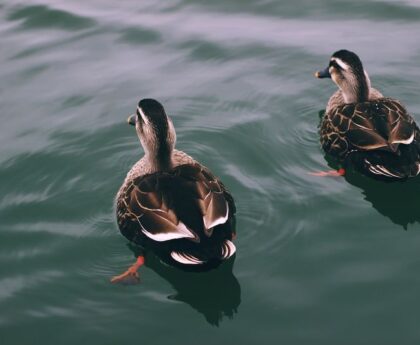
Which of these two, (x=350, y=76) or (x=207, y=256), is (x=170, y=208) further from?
(x=350, y=76)

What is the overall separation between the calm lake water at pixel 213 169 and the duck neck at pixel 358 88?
0.64m

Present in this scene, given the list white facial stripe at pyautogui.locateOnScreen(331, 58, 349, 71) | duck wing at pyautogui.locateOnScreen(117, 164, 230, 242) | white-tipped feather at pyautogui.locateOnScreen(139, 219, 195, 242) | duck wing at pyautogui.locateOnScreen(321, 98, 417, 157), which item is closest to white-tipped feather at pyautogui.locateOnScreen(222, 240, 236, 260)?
duck wing at pyautogui.locateOnScreen(117, 164, 230, 242)

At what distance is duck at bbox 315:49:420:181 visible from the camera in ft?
21.3

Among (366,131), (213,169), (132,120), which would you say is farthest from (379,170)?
(132,120)

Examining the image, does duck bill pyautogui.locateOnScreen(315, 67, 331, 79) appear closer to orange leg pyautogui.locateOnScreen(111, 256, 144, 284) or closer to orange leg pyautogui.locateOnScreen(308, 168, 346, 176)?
orange leg pyautogui.locateOnScreen(308, 168, 346, 176)

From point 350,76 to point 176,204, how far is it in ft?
10.0

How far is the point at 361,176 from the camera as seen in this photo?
701cm

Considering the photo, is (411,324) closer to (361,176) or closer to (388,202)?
(388,202)

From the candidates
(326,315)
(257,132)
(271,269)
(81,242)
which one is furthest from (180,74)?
(326,315)

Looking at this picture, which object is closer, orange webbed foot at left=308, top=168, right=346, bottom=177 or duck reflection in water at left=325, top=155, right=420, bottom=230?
duck reflection in water at left=325, top=155, right=420, bottom=230

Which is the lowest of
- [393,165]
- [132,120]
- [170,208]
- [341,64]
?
[393,165]

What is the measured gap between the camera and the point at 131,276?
572 cm

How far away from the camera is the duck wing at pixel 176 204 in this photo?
5320 millimetres

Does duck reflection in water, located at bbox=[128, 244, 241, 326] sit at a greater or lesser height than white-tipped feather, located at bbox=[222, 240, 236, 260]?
lesser
